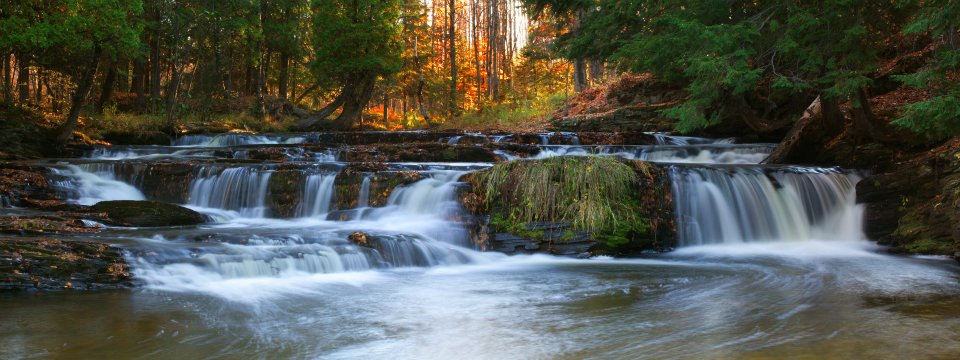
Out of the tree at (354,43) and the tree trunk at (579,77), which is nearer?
the tree at (354,43)

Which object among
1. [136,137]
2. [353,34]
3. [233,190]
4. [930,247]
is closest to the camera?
[930,247]

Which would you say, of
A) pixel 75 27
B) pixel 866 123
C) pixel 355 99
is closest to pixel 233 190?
pixel 75 27

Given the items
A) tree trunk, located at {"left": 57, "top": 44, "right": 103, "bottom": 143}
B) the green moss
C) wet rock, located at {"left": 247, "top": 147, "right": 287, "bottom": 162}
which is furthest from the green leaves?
the green moss

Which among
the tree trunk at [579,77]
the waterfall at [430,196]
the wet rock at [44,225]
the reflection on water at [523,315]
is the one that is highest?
the tree trunk at [579,77]

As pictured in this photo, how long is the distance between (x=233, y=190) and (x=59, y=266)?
4.54 meters

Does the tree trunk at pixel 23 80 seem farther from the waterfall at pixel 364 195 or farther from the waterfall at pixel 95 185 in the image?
the waterfall at pixel 364 195

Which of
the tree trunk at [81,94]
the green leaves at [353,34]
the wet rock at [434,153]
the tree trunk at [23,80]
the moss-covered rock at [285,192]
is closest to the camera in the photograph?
the moss-covered rock at [285,192]

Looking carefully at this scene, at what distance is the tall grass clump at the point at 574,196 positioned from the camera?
7.97 metres

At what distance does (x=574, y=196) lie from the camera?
812 cm

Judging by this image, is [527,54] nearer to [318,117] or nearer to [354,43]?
[354,43]

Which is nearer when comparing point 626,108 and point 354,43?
point 626,108

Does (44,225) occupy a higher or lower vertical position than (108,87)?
lower

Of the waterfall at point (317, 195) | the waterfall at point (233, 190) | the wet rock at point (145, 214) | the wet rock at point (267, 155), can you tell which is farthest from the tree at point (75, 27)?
the waterfall at point (317, 195)

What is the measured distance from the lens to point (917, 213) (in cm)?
820
